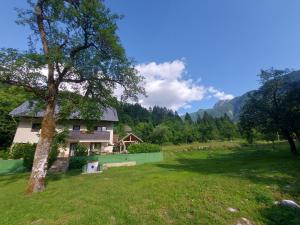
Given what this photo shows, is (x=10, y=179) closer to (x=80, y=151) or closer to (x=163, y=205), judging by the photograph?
(x=80, y=151)

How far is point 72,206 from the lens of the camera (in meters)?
8.24

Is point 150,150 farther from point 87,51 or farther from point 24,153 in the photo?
point 87,51

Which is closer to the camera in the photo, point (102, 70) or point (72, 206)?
point (72, 206)

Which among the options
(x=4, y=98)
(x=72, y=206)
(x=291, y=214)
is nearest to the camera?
(x=291, y=214)

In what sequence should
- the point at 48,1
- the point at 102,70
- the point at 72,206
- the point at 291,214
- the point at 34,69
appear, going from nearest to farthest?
1. the point at 291,214
2. the point at 72,206
3. the point at 34,69
4. the point at 48,1
5. the point at 102,70

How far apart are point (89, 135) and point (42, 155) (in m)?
20.0

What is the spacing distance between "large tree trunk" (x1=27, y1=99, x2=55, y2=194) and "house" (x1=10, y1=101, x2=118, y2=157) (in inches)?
554

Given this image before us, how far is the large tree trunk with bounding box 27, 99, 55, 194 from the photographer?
11352mm

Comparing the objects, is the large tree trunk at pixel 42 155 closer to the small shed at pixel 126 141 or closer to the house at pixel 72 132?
the house at pixel 72 132

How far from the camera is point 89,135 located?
3144 cm

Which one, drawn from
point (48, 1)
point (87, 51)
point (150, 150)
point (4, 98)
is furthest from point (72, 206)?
point (4, 98)

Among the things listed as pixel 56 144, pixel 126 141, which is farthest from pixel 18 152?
pixel 126 141

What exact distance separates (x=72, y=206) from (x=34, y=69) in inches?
324

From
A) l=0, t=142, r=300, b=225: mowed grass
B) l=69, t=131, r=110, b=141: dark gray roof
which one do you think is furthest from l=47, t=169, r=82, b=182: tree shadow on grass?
l=69, t=131, r=110, b=141: dark gray roof
